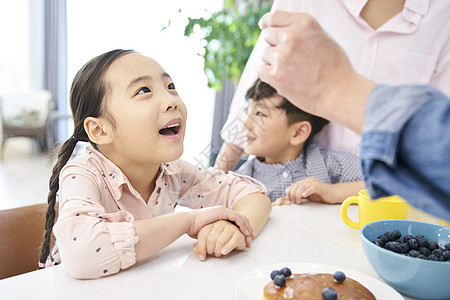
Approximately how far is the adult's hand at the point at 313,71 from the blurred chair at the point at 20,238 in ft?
2.78

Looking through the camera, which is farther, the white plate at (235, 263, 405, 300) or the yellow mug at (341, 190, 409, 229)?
the yellow mug at (341, 190, 409, 229)

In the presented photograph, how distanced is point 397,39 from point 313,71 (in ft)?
3.82

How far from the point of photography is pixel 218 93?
676 cm

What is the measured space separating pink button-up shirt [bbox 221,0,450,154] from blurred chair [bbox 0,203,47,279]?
48.8 inches

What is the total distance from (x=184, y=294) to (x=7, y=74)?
22.5 feet

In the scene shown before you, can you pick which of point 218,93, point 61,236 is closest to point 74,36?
point 218,93

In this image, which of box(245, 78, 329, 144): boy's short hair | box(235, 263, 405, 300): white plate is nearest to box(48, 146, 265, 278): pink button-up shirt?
box(235, 263, 405, 300): white plate

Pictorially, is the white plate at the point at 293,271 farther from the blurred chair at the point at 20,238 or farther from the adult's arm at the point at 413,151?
the blurred chair at the point at 20,238

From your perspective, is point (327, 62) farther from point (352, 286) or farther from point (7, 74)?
point (7, 74)

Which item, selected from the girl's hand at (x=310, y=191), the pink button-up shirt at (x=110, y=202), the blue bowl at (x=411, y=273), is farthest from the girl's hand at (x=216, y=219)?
the girl's hand at (x=310, y=191)

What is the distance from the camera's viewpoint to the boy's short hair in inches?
72.6

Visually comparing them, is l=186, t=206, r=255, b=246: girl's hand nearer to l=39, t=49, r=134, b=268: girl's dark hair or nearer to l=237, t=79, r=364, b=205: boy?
l=39, t=49, r=134, b=268: girl's dark hair

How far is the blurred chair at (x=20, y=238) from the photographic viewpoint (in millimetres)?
1106

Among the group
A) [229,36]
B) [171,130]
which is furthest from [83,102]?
[229,36]
